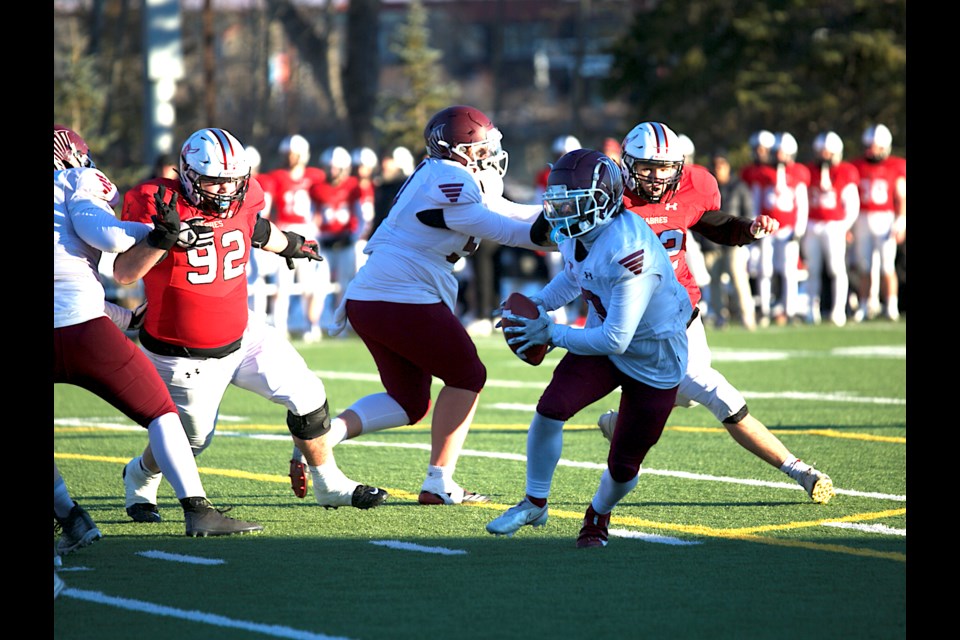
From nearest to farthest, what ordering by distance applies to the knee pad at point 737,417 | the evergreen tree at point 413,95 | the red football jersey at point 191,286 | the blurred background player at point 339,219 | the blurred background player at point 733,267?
the red football jersey at point 191,286 < the knee pad at point 737,417 < the blurred background player at point 733,267 < the blurred background player at point 339,219 < the evergreen tree at point 413,95

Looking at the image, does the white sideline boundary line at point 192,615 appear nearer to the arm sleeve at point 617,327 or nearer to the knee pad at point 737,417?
the arm sleeve at point 617,327

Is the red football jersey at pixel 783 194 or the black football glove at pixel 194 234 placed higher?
the red football jersey at pixel 783 194

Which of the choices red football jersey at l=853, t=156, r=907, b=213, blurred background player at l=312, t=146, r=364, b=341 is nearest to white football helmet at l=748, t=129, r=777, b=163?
red football jersey at l=853, t=156, r=907, b=213

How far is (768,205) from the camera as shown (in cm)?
1619

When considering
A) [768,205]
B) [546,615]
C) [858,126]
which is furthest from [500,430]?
[858,126]

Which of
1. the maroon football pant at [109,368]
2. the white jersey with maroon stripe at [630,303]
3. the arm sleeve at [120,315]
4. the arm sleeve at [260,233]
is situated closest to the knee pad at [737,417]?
the white jersey with maroon stripe at [630,303]

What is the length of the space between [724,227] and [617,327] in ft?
6.05

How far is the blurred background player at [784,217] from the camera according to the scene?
53.2 feet

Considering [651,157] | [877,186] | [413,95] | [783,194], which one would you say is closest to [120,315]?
[651,157]

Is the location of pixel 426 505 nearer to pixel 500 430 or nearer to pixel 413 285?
pixel 413 285

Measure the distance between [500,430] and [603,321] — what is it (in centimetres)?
365

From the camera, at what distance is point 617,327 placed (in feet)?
17.5

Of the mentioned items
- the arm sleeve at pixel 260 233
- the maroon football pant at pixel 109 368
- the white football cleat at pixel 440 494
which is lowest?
the white football cleat at pixel 440 494
